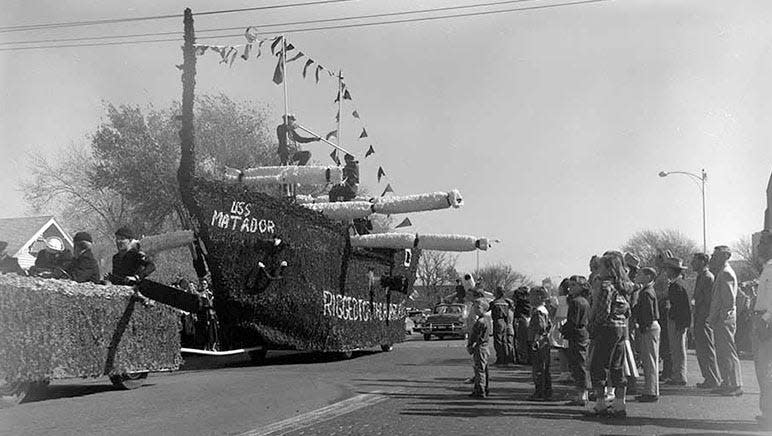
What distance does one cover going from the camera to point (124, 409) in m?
9.38

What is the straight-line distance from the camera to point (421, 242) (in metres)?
19.8

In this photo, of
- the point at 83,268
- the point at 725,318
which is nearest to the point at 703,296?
the point at 725,318

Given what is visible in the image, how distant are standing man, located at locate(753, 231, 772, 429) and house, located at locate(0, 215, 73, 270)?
11.6 m

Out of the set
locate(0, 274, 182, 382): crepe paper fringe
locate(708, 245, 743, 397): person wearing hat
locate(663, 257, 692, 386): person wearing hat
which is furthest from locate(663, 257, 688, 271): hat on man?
locate(0, 274, 182, 382): crepe paper fringe

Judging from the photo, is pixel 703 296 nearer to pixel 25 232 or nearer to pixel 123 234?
pixel 123 234

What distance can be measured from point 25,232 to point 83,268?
8.08 meters

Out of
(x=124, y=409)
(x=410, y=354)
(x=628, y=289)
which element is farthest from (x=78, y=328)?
(x=410, y=354)

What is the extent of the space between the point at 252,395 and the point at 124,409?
68.7 inches

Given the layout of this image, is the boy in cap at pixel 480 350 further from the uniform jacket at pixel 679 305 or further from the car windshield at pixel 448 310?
the car windshield at pixel 448 310

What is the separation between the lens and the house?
15613 millimetres

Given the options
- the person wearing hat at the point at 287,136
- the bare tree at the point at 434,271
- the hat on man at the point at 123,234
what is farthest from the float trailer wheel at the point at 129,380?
the bare tree at the point at 434,271

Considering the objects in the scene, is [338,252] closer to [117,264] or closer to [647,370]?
[117,264]

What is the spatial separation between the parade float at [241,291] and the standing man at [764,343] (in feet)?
26.3

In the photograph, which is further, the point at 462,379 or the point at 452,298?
the point at 452,298
